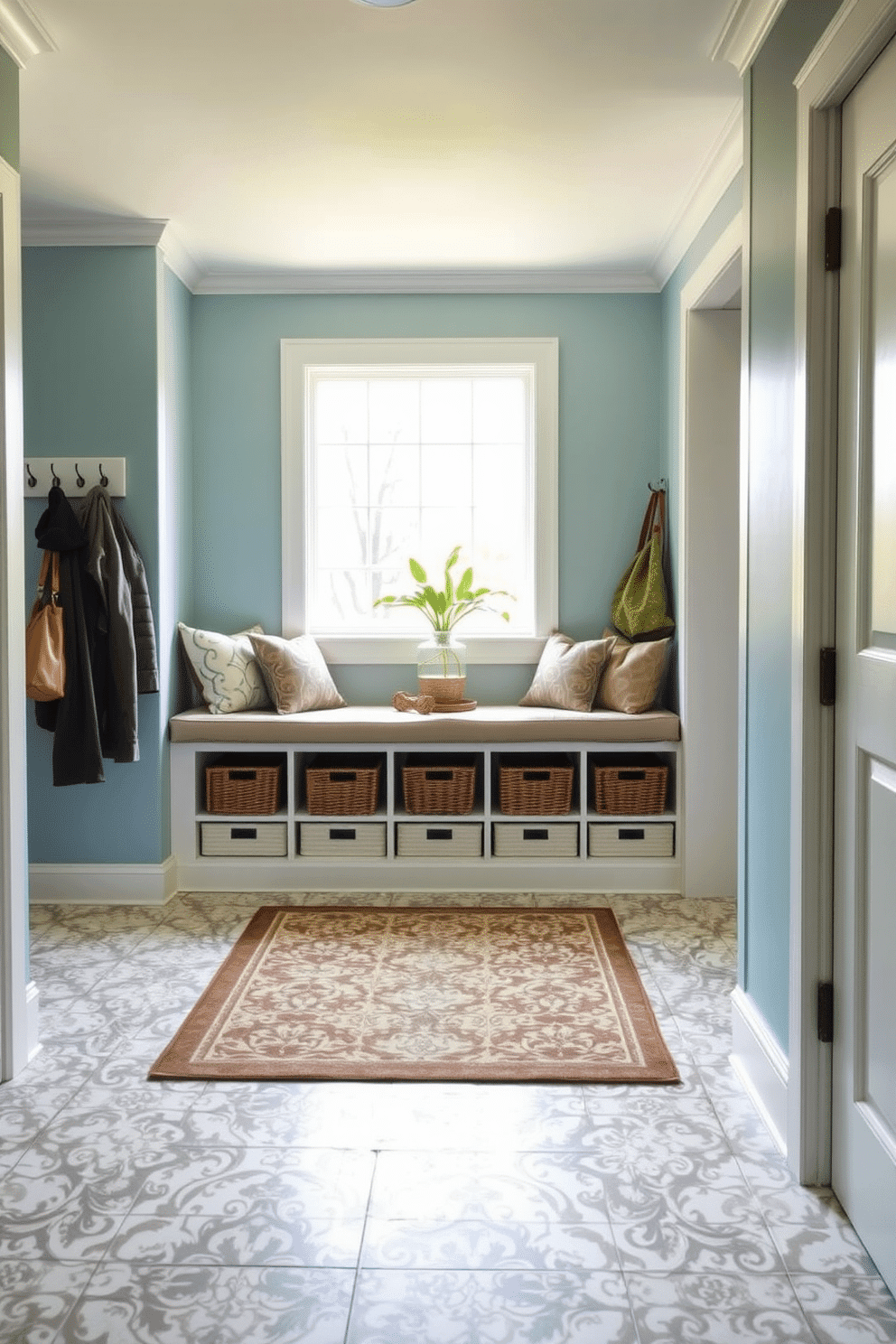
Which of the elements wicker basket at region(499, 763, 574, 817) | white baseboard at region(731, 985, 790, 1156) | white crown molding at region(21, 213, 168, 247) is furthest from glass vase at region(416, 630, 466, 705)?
white baseboard at region(731, 985, 790, 1156)

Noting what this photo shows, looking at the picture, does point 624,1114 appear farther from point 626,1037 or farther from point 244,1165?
point 244,1165

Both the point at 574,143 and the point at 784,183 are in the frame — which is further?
the point at 574,143

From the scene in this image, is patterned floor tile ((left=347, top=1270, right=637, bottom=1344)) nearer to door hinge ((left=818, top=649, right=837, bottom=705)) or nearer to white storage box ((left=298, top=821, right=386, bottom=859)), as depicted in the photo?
door hinge ((left=818, top=649, right=837, bottom=705))

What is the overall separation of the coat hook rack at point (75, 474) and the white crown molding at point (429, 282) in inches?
43.0

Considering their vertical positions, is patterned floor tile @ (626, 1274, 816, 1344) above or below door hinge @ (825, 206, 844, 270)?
below

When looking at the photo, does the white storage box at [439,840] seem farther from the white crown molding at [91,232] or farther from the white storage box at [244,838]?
the white crown molding at [91,232]

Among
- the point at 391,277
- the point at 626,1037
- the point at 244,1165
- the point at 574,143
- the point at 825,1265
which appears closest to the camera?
the point at 825,1265

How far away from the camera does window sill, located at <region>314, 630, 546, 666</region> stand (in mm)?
4660

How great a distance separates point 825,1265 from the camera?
184cm

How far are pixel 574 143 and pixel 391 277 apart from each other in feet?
4.82

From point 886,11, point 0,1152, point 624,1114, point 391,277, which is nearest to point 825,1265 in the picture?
point 624,1114

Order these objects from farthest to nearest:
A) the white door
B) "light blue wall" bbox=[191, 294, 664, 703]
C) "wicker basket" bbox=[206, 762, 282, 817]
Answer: "light blue wall" bbox=[191, 294, 664, 703]
"wicker basket" bbox=[206, 762, 282, 817]
the white door

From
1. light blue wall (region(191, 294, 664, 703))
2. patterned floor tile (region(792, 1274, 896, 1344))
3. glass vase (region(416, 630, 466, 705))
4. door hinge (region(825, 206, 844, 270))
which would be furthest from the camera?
light blue wall (region(191, 294, 664, 703))

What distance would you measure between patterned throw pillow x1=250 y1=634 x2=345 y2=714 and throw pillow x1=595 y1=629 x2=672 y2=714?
1.17 meters
